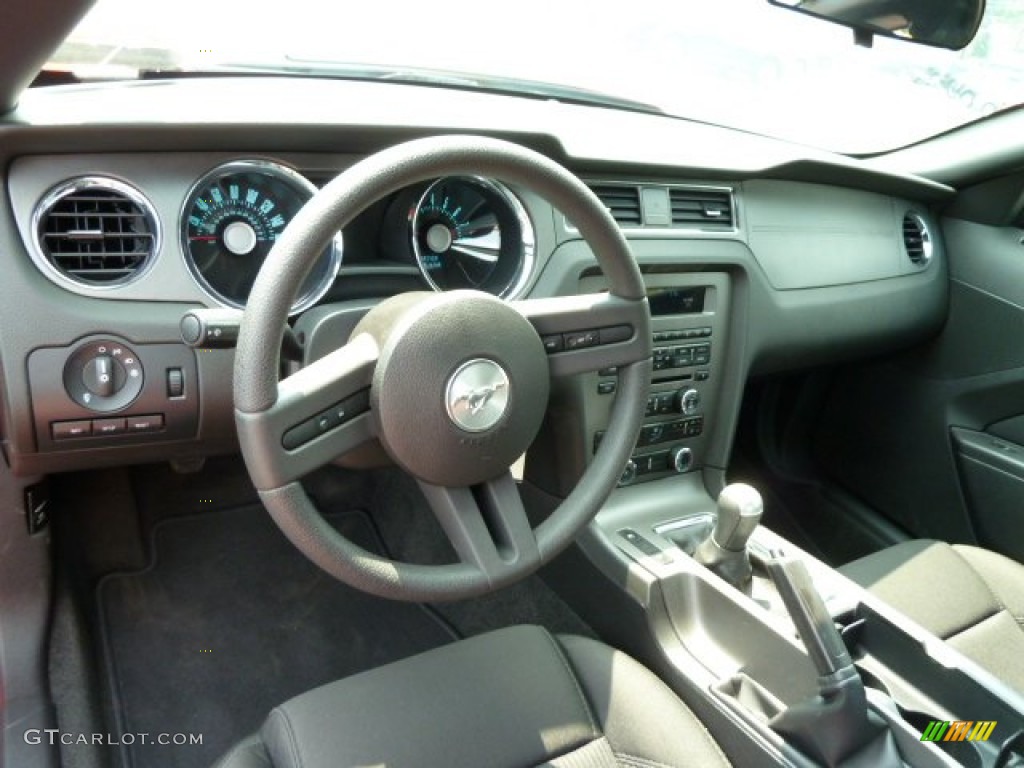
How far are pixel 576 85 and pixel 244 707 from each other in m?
1.64

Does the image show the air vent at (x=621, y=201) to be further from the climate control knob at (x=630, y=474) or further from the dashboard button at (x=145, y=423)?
the dashboard button at (x=145, y=423)

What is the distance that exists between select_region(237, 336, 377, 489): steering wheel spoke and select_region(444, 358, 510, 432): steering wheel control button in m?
0.11

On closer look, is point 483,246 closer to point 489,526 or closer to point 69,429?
point 489,526

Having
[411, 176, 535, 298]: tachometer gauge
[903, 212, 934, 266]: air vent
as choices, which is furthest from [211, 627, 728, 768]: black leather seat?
[903, 212, 934, 266]: air vent

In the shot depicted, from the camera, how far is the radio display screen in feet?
5.88

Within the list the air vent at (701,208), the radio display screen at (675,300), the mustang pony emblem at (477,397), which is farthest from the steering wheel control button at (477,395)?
the air vent at (701,208)

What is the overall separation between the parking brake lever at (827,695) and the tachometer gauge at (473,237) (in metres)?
0.71

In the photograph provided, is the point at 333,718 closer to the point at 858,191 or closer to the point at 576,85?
the point at 576,85

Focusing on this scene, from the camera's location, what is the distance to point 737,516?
1.47 metres

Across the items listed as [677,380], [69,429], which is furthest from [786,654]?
[69,429]

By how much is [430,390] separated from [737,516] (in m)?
0.65

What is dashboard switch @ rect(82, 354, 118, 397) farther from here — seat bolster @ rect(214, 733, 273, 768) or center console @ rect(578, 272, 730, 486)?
center console @ rect(578, 272, 730, 486)

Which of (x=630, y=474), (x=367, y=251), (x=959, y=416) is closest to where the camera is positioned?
(x=367, y=251)

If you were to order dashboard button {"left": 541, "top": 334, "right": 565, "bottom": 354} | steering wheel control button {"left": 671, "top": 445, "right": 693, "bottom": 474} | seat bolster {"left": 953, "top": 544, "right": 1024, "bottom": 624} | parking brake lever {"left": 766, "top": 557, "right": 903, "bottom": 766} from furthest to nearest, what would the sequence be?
steering wheel control button {"left": 671, "top": 445, "right": 693, "bottom": 474} < seat bolster {"left": 953, "top": 544, "right": 1024, "bottom": 624} < dashboard button {"left": 541, "top": 334, "right": 565, "bottom": 354} < parking brake lever {"left": 766, "top": 557, "right": 903, "bottom": 766}
